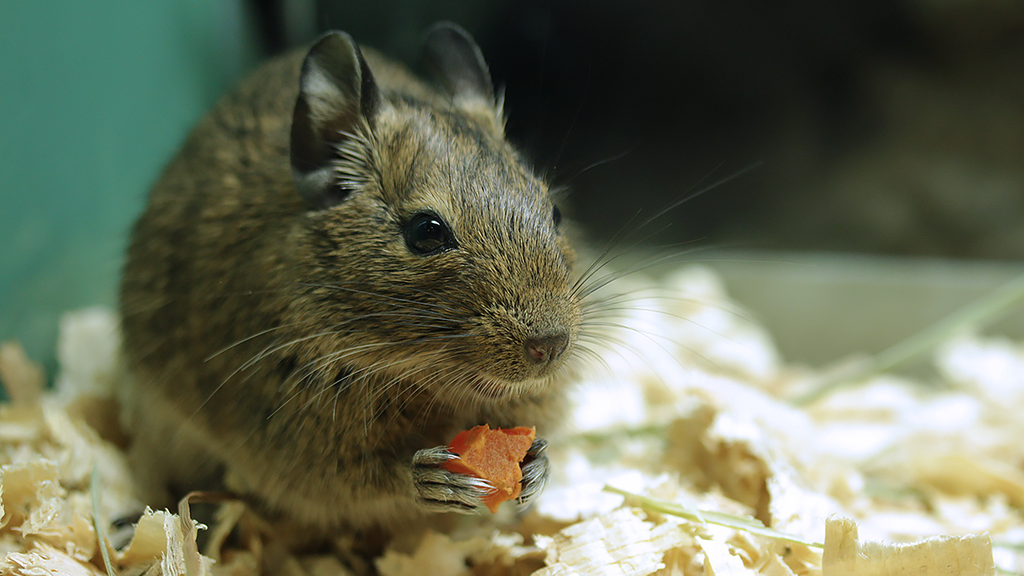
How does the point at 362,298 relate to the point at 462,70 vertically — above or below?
below

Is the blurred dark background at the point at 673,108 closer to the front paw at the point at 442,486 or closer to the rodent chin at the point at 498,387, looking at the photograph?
the rodent chin at the point at 498,387

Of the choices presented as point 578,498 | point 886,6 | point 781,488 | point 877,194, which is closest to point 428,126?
point 578,498

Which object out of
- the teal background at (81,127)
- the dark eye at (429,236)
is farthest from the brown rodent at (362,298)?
the teal background at (81,127)

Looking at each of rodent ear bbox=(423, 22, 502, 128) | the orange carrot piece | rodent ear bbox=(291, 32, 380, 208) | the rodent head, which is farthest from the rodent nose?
rodent ear bbox=(423, 22, 502, 128)

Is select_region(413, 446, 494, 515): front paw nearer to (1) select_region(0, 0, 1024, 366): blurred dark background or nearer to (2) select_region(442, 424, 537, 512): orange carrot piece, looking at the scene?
(2) select_region(442, 424, 537, 512): orange carrot piece

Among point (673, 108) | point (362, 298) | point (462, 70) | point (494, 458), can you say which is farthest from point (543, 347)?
point (673, 108)

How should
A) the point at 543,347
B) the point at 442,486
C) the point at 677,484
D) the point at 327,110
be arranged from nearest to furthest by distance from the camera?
the point at 543,347
the point at 442,486
the point at 327,110
the point at 677,484

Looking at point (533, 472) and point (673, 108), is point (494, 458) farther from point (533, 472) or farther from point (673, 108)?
point (673, 108)
